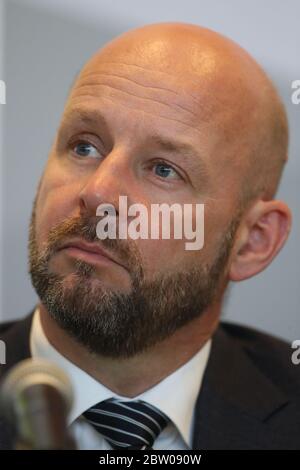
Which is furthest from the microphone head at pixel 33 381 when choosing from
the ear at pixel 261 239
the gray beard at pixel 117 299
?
the ear at pixel 261 239

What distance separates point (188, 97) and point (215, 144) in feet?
0.29

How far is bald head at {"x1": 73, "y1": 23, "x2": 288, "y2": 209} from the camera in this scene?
3.46 ft

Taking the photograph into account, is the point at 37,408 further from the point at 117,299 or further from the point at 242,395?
the point at 242,395

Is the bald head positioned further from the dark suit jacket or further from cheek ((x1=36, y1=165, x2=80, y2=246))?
the dark suit jacket

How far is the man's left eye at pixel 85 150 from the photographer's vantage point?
106 cm

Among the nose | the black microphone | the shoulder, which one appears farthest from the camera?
the shoulder

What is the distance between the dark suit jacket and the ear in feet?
0.55

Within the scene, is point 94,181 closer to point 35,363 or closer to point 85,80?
point 85,80

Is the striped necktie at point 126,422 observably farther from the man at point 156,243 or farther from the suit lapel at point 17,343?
the suit lapel at point 17,343

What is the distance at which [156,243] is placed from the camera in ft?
3.43

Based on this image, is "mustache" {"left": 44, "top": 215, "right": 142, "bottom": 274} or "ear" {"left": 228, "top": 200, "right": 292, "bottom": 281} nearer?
"mustache" {"left": 44, "top": 215, "right": 142, "bottom": 274}

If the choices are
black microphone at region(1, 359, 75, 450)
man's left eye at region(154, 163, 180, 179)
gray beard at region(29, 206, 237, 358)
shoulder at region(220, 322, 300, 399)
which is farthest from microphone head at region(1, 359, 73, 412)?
shoulder at region(220, 322, 300, 399)

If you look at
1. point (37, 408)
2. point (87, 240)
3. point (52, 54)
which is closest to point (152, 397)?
point (87, 240)

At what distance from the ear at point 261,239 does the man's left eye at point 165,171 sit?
20cm
